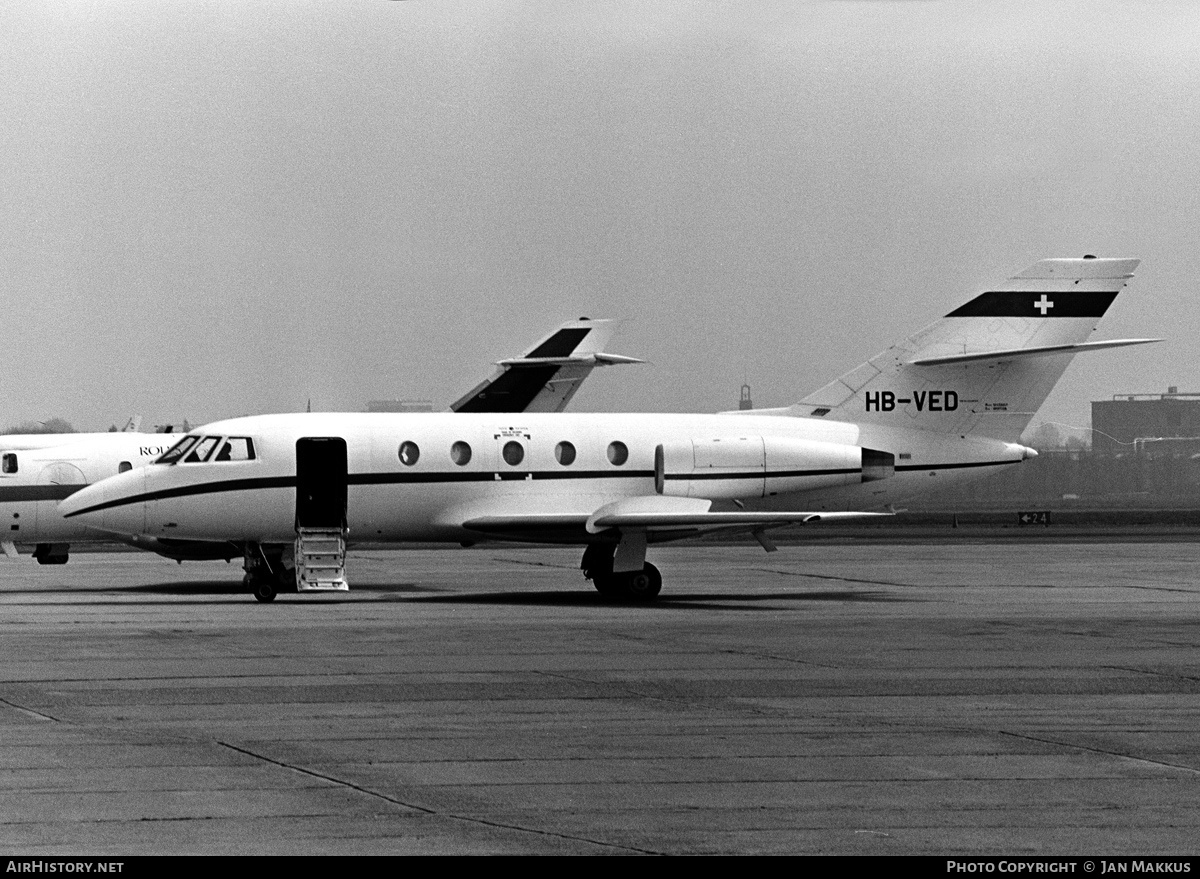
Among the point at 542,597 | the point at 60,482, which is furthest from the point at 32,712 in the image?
the point at 60,482

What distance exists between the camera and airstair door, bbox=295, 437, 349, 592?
27297 mm

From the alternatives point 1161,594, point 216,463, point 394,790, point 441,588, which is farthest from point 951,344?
point 394,790

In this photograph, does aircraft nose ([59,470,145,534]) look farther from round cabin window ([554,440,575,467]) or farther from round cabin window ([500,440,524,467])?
round cabin window ([554,440,575,467])

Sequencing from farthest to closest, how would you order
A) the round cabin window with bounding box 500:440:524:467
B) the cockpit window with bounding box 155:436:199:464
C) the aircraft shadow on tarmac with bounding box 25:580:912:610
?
the round cabin window with bounding box 500:440:524:467 < the cockpit window with bounding box 155:436:199:464 < the aircraft shadow on tarmac with bounding box 25:580:912:610

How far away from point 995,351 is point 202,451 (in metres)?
13.2

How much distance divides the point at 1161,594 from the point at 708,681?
1435 cm

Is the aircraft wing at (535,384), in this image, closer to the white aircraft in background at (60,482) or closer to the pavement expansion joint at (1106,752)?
the white aircraft in background at (60,482)

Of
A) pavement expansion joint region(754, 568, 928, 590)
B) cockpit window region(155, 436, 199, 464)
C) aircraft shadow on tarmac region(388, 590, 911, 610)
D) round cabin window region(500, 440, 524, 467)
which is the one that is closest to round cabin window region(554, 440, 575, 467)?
round cabin window region(500, 440, 524, 467)

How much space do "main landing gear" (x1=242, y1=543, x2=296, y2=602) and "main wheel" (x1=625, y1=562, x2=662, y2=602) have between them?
18.2 feet

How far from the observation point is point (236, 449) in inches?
1087

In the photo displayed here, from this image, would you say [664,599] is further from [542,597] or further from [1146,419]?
[1146,419]

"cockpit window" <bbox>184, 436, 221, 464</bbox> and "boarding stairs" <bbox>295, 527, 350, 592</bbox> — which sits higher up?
"cockpit window" <bbox>184, 436, 221, 464</bbox>

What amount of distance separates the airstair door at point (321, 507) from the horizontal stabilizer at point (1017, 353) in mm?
9878

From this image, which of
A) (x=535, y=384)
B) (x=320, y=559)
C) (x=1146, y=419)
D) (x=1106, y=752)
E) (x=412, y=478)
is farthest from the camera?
(x=1146, y=419)
